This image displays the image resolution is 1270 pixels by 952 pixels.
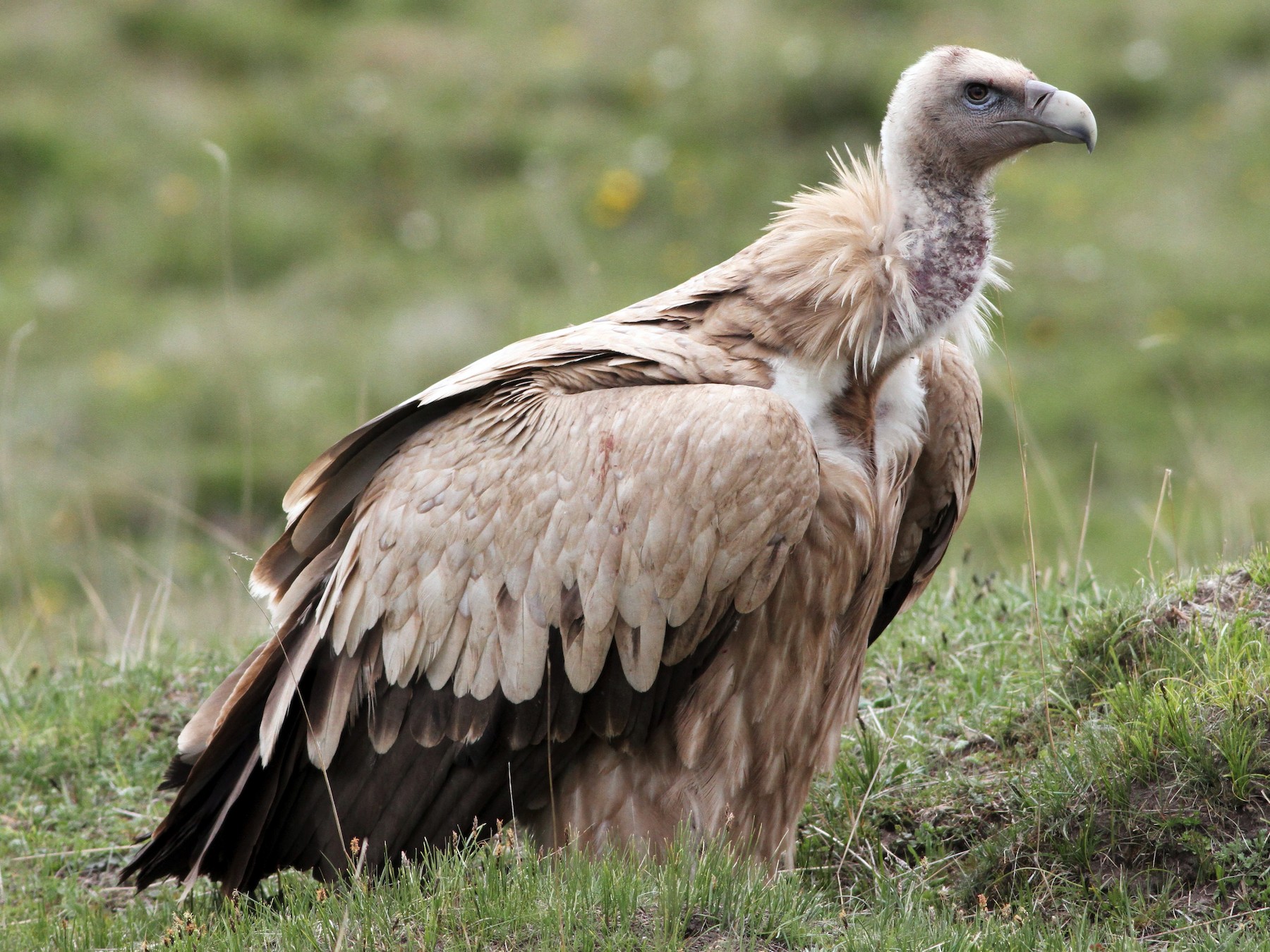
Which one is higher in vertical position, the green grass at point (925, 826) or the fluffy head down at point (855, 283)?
the fluffy head down at point (855, 283)

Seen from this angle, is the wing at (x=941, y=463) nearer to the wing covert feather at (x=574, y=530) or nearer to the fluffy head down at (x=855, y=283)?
the fluffy head down at (x=855, y=283)

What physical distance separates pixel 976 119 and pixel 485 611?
1981 mm

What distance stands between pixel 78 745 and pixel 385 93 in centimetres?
922

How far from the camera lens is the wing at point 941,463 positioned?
5.09 m

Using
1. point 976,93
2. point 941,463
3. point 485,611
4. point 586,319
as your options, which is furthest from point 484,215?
point 485,611

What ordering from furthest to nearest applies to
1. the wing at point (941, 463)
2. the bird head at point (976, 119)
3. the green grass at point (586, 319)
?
the wing at point (941, 463) < the bird head at point (976, 119) < the green grass at point (586, 319)

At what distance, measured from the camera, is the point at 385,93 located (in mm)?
14273

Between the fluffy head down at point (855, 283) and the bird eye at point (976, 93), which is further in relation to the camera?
the bird eye at point (976, 93)

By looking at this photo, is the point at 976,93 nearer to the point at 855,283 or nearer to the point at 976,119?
the point at 976,119

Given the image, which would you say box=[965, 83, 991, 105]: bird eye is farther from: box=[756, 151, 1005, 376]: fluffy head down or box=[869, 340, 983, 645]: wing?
box=[869, 340, 983, 645]: wing

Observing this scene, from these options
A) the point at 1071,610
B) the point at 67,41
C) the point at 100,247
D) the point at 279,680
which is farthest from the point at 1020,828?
the point at 67,41

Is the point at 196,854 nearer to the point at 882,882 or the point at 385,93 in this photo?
the point at 882,882

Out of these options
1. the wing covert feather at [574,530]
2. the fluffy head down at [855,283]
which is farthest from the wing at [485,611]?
the fluffy head down at [855,283]

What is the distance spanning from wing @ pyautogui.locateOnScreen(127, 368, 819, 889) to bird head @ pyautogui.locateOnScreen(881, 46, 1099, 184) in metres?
0.94
